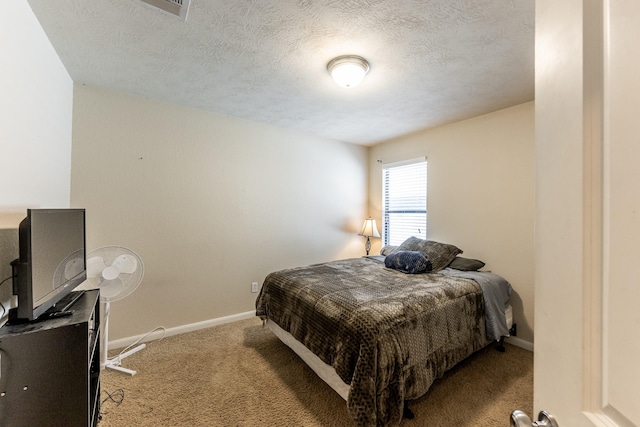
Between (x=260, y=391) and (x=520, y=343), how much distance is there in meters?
2.53

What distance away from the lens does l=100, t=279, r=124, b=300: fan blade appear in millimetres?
1979

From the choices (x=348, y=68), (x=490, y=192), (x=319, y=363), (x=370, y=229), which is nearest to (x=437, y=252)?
(x=490, y=192)

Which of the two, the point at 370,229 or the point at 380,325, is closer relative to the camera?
the point at 380,325

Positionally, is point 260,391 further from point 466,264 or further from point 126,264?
point 466,264

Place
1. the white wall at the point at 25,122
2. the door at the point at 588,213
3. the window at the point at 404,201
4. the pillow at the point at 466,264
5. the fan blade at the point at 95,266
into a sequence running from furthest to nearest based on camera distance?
the window at the point at 404,201 < the pillow at the point at 466,264 < the fan blade at the point at 95,266 < the white wall at the point at 25,122 < the door at the point at 588,213

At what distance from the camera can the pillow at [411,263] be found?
8.79 ft

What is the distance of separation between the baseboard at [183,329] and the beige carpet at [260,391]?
0.17 m

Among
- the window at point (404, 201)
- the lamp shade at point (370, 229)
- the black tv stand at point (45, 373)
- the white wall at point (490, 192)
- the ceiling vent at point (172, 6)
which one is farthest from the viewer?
the lamp shade at point (370, 229)

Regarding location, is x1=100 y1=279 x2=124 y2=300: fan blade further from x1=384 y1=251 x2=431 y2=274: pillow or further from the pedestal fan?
x1=384 y1=251 x2=431 y2=274: pillow

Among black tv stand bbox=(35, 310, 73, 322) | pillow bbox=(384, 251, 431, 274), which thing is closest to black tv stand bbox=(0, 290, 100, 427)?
black tv stand bbox=(35, 310, 73, 322)

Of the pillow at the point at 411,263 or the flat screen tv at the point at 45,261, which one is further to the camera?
the pillow at the point at 411,263

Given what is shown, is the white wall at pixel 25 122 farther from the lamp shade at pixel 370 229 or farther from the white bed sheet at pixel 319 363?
the lamp shade at pixel 370 229

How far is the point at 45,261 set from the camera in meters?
1.29

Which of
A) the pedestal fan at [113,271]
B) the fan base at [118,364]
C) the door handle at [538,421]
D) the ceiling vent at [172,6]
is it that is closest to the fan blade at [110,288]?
the pedestal fan at [113,271]
